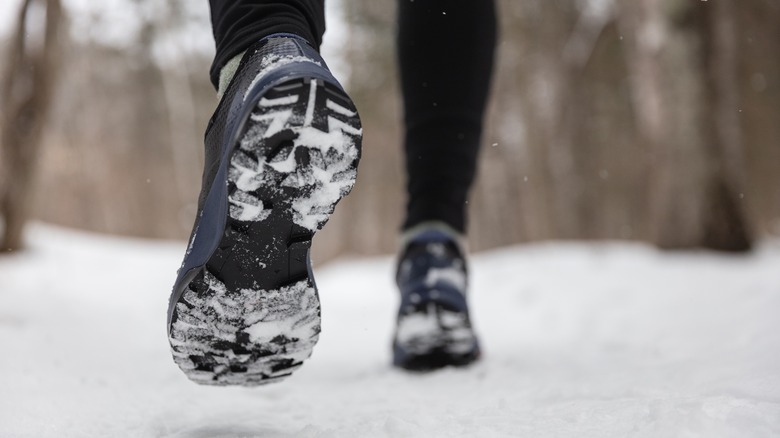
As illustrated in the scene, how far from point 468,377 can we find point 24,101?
2174 millimetres

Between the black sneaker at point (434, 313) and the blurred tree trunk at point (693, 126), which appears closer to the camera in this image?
the black sneaker at point (434, 313)

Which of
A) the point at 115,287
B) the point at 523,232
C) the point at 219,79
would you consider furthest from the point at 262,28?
the point at 523,232

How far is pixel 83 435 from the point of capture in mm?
492

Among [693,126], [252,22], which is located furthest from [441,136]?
[693,126]

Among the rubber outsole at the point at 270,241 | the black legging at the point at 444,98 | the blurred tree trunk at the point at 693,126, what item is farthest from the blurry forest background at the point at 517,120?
the rubber outsole at the point at 270,241

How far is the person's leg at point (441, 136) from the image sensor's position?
874 millimetres

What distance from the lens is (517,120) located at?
24.7ft

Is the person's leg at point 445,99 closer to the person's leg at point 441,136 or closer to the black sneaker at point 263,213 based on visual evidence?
the person's leg at point 441,136

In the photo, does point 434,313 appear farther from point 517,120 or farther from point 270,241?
point 517,120

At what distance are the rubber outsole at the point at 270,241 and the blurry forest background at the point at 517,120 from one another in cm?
217

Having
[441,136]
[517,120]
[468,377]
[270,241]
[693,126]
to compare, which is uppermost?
[517,120]

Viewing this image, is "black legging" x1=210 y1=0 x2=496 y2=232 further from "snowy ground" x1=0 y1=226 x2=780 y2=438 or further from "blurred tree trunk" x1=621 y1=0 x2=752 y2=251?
"blurred tree trunk" x1=621 y1=0 x2=752 y2=251

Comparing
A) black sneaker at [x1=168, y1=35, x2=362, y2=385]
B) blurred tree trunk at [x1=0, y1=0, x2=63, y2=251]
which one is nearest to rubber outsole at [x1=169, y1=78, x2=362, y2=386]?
black sneaker at [x1=168, y1=35, x2=362, y2=385]

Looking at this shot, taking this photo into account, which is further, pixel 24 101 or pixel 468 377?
pixel 24 101
